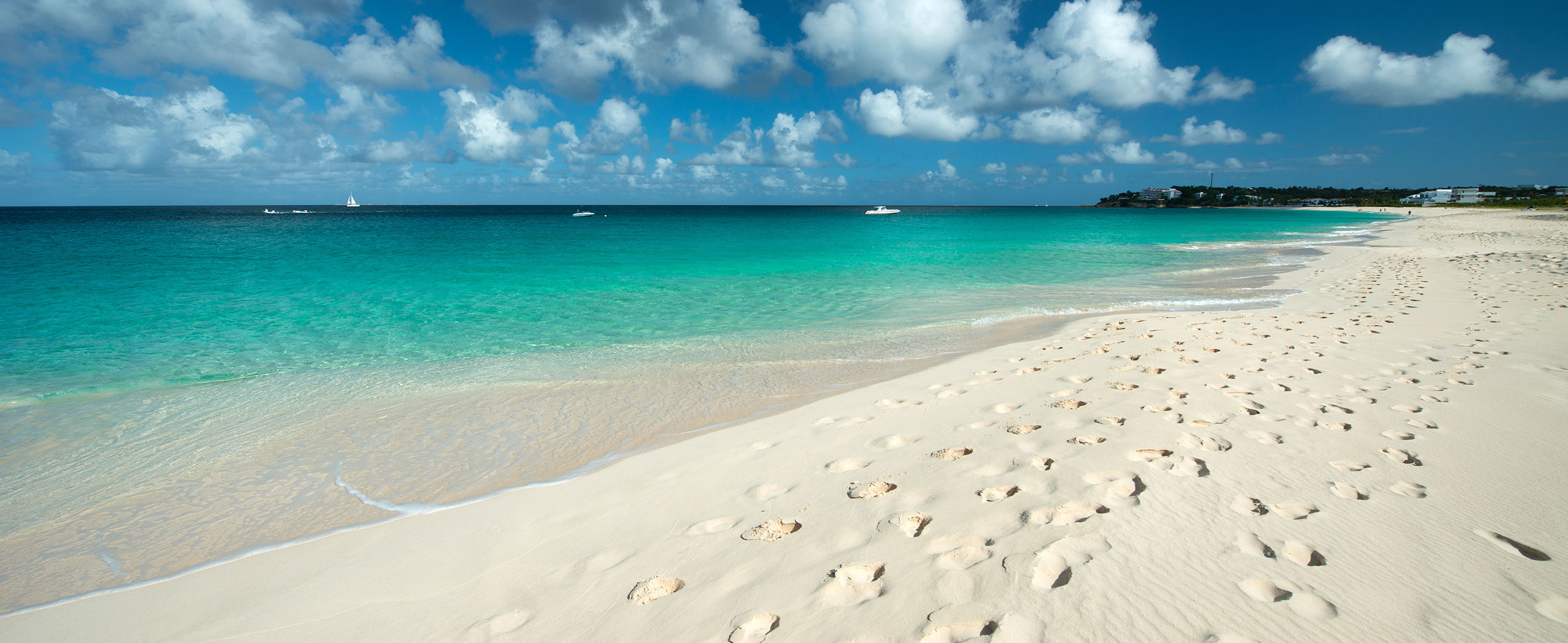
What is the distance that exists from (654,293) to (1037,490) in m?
14.8

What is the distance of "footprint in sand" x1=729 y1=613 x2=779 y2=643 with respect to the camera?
2.58 m

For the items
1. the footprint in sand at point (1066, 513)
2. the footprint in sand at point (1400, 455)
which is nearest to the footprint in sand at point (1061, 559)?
the footprint in sand at point (1066, 513)

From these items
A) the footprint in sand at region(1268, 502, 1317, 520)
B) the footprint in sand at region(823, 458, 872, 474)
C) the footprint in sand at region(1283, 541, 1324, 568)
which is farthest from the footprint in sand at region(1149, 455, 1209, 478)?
the footprint in sand at region(823, 458, 872, 474)

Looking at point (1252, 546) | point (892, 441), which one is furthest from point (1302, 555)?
point (892, 441)

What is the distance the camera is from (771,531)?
3.48 meters

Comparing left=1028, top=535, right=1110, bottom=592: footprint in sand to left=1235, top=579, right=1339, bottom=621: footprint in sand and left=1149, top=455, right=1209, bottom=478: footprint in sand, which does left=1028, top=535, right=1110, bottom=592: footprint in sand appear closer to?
left=1235, top=579, right=1339, bottom=621: footprint in sand

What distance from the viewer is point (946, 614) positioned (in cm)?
254

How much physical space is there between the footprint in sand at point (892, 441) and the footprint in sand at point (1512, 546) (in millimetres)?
2999

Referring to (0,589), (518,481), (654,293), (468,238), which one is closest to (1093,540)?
(518,481)

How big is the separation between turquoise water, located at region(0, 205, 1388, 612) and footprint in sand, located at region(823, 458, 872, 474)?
2.15 meters

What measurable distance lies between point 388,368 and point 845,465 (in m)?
8.06

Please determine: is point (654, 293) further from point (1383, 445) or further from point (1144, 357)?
point (1383, 445)

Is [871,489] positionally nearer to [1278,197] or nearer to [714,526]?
[714,526]

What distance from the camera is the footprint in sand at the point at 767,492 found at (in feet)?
13.1
